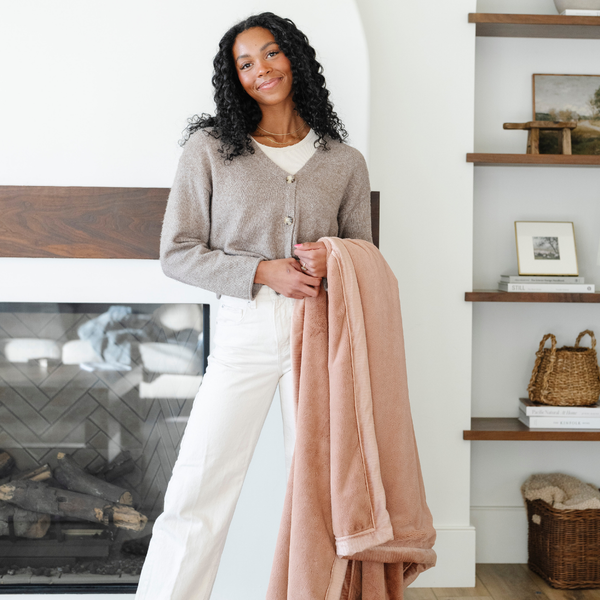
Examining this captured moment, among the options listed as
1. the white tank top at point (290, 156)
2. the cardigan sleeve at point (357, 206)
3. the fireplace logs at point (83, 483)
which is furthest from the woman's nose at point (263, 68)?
the fireplace logs at point (83, 483)

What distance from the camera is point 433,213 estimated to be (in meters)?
1.86

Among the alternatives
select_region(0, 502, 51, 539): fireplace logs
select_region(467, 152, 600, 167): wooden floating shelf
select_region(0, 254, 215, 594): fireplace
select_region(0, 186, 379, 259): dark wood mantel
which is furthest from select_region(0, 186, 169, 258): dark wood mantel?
select_region(467, 152, 600, 167): wooden floating shelf

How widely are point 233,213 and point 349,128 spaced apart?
524 millimetres

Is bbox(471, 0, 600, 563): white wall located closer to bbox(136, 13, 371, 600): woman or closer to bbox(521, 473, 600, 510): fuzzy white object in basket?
bbox(521, 473, 600, 510): fuzzy white object in basket

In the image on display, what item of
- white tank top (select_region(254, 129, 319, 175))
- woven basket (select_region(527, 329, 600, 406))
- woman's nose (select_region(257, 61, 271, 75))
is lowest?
woven basket (select_region(527, 329, 600, 406))

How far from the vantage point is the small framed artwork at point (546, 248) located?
1.93 m

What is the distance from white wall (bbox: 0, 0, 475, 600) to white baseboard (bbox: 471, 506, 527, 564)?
0.18m

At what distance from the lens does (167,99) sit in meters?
1.59

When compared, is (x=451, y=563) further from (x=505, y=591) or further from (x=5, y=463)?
(x=5, y=463)

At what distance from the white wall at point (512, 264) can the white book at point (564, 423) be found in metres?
0.16

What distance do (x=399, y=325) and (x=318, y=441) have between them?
32 centimetres

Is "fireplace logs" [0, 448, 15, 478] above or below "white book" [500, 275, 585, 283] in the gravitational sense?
below

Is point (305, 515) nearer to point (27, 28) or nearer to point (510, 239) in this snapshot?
point (510, 239)

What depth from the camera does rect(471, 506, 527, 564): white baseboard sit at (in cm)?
203
